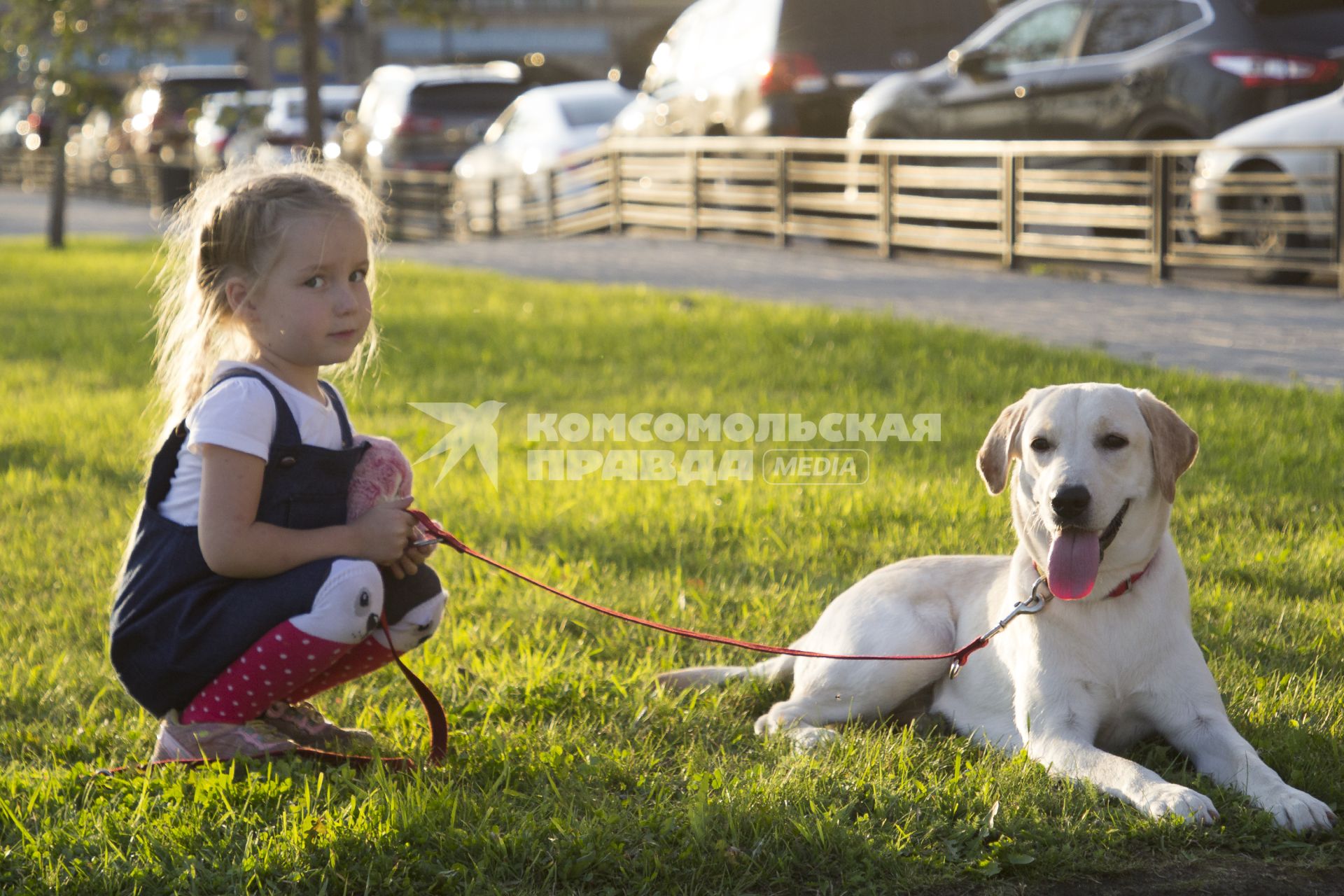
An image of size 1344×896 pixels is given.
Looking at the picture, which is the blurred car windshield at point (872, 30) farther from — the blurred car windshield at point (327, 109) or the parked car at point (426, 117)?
the blurred car windshield at point (327, 109)

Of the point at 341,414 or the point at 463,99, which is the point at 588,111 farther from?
the point at 341,414

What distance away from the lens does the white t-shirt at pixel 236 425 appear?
3.38 meters

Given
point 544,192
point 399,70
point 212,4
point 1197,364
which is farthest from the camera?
point 399,70

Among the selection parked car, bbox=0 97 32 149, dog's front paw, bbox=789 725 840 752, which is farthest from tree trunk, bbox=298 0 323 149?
parked car, bbox=0 97 32 149

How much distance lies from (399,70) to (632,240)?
25.3ft

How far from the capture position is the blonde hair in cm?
354

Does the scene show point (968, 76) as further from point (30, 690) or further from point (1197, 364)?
point (30, 690)

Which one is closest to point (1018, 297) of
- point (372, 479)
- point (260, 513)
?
point (372, 479)

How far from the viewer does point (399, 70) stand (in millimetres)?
23938

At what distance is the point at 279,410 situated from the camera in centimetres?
347

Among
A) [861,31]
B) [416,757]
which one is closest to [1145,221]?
[861,31]

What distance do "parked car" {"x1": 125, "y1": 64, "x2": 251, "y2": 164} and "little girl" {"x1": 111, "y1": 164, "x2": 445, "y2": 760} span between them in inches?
1196

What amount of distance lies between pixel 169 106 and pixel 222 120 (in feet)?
57.3

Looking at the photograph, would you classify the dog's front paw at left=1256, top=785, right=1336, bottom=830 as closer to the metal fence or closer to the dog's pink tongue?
the dog's pink tongue
